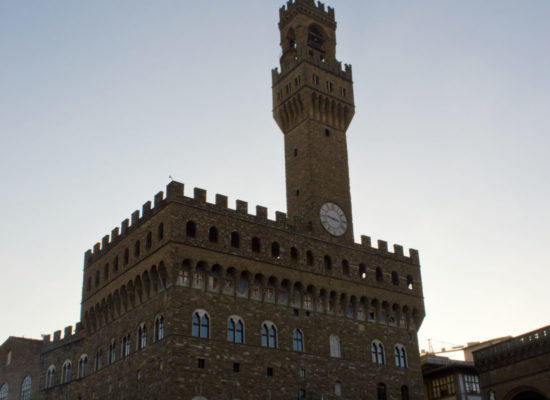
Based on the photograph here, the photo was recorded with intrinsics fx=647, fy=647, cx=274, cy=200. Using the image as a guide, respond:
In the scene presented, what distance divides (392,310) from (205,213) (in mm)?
17445

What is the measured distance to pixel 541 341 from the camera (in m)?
38.2

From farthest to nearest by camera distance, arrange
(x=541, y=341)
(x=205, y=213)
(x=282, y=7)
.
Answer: (x=282, y=7) < (x=205, y=213) < (x=541, y=341)

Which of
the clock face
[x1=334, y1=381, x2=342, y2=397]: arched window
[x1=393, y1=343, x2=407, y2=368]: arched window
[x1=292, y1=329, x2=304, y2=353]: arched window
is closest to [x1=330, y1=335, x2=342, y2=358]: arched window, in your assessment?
[x1=334, y1=381, x2=342, y2=397]: arched window

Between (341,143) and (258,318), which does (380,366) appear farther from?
(341,143)

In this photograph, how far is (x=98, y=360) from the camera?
45.3m

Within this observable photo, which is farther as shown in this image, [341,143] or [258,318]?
[341,143]

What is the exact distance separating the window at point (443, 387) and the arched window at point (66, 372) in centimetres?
3062

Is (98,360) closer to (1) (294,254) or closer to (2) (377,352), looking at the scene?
(1) (294,254)

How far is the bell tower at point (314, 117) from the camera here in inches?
1919

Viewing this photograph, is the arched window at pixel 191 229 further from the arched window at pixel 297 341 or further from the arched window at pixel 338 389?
the arched window at pixel 338 389

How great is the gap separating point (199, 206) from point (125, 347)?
10650mm

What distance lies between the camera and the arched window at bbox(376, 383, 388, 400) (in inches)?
1802

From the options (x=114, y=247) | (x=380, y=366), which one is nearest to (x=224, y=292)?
(x=114, y=247)

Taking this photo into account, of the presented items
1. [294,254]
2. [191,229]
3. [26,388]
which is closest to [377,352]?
[294,254]
